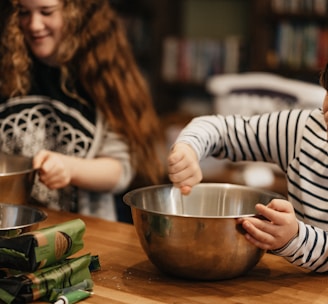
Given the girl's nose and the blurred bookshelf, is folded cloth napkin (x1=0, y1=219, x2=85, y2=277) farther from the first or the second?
the blurred bookshelf

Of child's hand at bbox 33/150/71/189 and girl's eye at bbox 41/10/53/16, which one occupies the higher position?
girl's eye at bbox 41/10/53/16

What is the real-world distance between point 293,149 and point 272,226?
1.19 ft

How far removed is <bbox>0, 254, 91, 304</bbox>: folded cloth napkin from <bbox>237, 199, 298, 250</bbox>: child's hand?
27 centimetres

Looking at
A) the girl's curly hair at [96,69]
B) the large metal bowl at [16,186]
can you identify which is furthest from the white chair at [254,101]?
the large metal bowl at [16,186]

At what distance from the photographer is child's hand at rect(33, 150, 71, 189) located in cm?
170

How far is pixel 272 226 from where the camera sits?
1260 millimetres

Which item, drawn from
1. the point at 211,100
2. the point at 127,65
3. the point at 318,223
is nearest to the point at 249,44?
the point at 211,100

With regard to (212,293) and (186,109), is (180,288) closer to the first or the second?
(212,293)

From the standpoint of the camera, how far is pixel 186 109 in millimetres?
4840

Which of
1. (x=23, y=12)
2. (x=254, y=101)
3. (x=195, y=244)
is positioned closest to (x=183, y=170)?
(x=195, y=244)

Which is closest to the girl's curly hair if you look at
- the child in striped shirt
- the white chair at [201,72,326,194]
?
the child in striped shirt

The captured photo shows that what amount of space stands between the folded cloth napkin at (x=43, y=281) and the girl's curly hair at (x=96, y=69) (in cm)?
89

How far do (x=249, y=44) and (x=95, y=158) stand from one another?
8.36 feet

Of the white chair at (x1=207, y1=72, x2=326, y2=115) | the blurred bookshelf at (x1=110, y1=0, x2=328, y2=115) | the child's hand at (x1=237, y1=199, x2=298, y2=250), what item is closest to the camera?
the child's hand at (x1=237, y1=199, x2=298, y2=250)
